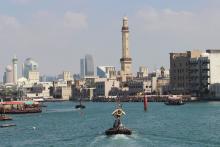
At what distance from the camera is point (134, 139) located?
76625 millimetres

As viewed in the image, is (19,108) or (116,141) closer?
(116,141)

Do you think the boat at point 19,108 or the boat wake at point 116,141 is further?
the boat at point 19,108

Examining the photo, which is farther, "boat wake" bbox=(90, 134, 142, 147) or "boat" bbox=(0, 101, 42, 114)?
"boat" bbox=(0, 101, 42, 114)

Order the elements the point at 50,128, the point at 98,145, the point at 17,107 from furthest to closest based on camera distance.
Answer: the point at 17,107 → the point at 50,128 → the point at 98,145

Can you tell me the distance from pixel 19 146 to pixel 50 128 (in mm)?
26460

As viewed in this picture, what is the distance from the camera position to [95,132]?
8906 cm

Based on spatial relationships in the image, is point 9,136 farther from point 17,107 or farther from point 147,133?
point 17,107

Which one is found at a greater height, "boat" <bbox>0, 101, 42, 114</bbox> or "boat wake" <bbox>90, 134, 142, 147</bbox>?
"boat" <bbox>0, 101, 42, 114</bbox>

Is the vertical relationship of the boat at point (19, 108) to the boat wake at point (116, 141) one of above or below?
above

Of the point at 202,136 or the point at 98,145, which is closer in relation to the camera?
the point at 98,145

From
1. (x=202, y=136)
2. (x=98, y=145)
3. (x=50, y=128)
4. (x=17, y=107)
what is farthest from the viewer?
(x=17, y=107)

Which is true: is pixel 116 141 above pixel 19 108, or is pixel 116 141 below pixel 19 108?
below

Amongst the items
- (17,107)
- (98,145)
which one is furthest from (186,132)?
(17,107)

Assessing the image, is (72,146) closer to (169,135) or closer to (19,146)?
(19,146)
